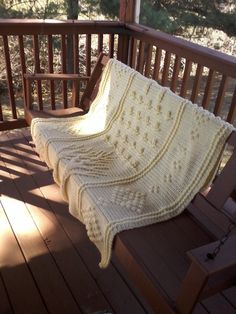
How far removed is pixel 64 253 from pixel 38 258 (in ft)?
0.47

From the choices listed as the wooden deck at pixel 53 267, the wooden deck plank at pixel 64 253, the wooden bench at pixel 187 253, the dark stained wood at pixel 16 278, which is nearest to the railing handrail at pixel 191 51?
the wooden bench at pixel 187 253

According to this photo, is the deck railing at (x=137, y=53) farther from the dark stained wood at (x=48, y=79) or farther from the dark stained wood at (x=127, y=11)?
the dark stained wood at (x=48, y=79)

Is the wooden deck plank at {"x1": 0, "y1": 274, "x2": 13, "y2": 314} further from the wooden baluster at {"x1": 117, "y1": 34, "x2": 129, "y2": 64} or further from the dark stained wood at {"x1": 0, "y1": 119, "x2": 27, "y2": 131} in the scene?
the wooden baluster at {"x1": 117, "y1": 34, "x2": 129, "y2": 64}

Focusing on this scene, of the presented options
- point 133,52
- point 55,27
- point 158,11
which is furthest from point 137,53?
point 158,11

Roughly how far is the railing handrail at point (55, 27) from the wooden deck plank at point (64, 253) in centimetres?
115

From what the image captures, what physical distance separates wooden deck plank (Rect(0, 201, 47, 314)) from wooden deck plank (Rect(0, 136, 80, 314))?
3cm

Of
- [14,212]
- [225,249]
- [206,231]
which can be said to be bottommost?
[14,212]

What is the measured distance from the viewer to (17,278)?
1.75 meters

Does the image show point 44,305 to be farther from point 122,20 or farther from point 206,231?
point 122,20

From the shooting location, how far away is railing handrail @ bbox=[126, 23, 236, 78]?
2.21 m

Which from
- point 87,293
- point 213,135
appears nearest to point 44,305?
point 87,293

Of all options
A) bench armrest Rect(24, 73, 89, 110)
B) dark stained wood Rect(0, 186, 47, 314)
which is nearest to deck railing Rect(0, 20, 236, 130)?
bench armrest Rect(24, 73, 89, 110)

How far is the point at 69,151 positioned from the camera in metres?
2.01

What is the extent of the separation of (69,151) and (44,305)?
832 mm
